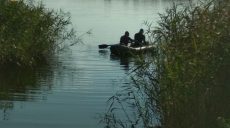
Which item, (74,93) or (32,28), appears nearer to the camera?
(74,93)

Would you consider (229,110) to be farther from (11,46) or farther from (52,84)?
(11,46)

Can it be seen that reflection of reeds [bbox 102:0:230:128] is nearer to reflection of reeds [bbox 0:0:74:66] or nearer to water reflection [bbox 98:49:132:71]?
reflection of reeds [bbox 0:0:74:66]

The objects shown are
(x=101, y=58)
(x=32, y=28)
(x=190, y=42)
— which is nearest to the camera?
(x=190, y=42)

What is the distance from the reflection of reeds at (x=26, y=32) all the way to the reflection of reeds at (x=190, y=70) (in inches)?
409

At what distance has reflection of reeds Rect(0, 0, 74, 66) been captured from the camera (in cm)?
1930

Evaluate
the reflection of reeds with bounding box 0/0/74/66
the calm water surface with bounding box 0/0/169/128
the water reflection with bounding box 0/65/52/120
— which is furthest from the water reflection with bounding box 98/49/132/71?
the water reflection with bounding box 0/65/52/120

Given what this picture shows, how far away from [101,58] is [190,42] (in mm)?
16484

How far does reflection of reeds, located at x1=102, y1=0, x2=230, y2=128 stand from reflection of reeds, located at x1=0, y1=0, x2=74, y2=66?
1038 cm

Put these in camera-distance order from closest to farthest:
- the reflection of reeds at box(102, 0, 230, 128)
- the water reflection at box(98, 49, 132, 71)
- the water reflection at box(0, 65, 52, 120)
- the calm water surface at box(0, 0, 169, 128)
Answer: the reflection of reeds at box(102, 0, 230, 128)
the calm water surface at box(0, 0, 169, 128)
the water reflection at box(0, 65, 52, 120)
the water reflection at box(98, 49, 132, 71)

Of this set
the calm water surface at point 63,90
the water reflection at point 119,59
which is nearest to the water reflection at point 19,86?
the calm water surface at point 63,90

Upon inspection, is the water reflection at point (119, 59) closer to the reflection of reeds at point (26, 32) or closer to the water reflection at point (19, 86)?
the reflection of reeds at point (26, 32)

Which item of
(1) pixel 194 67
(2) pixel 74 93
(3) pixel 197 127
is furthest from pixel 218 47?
(2) pixel 74 93

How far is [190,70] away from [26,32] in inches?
489

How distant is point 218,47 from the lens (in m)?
8.13
